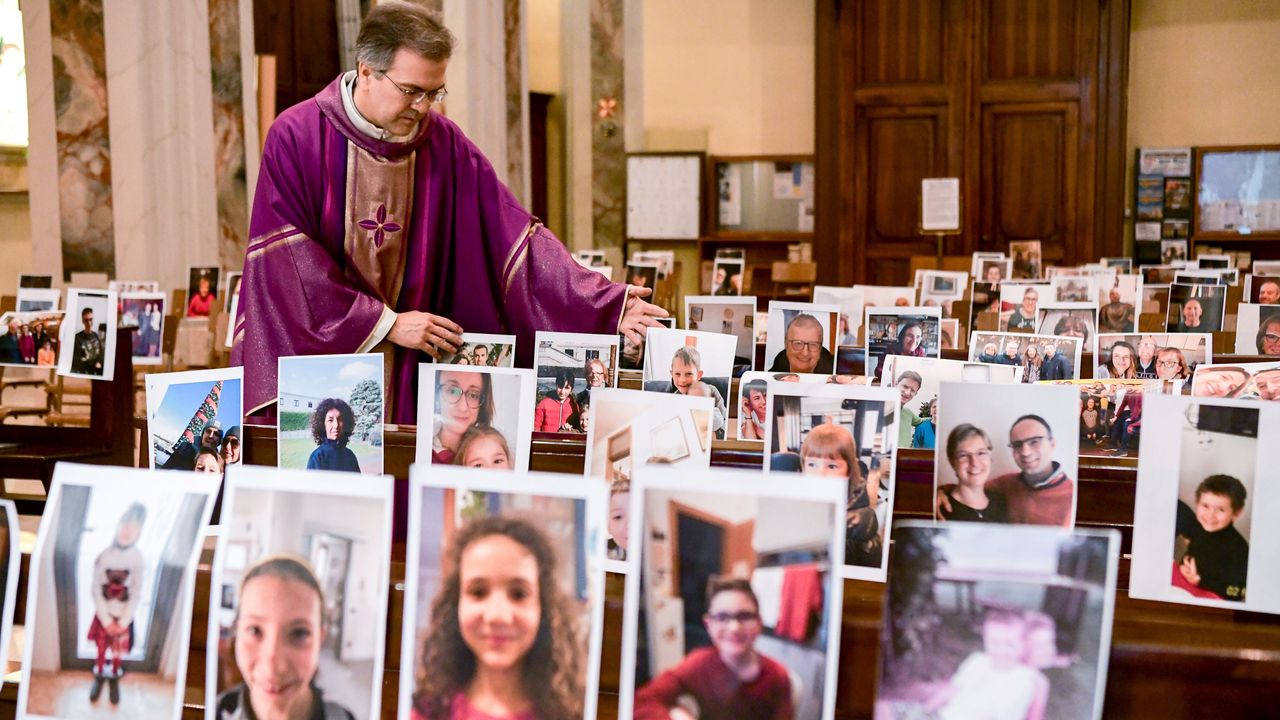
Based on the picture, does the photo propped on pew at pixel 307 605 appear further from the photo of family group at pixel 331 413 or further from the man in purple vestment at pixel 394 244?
the man in purple vestment at pixel 394 244

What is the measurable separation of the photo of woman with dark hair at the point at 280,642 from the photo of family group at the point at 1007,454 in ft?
2.83

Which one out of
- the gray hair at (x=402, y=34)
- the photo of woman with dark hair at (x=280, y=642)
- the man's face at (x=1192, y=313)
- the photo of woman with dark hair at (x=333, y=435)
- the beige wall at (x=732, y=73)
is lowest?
the photo of woman with dark hair at (x=280, y=642)

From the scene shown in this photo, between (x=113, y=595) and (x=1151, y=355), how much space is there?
10.6 feet

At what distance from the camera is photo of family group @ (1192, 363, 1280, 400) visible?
257 cm

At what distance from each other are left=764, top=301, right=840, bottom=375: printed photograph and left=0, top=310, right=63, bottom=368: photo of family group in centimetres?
284

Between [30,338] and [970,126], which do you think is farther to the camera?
[970,126]

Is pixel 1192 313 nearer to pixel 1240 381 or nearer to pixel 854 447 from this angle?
pixel 1240 381

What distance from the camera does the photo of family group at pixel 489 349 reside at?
10.5 ft

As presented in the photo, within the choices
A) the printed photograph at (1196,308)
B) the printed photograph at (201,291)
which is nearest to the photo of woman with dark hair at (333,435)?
the printed photograph at (1196,308)

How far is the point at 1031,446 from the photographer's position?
1.83 meters

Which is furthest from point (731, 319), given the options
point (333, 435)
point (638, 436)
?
point (638, 436)

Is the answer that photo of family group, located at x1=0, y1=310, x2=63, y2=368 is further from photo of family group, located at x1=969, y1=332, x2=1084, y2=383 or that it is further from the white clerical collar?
photo of family group, located at x1=969, y1=332, x2=1084, y2=383

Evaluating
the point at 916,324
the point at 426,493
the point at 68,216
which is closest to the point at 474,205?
the point at 916,324

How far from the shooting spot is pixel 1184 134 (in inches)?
593
